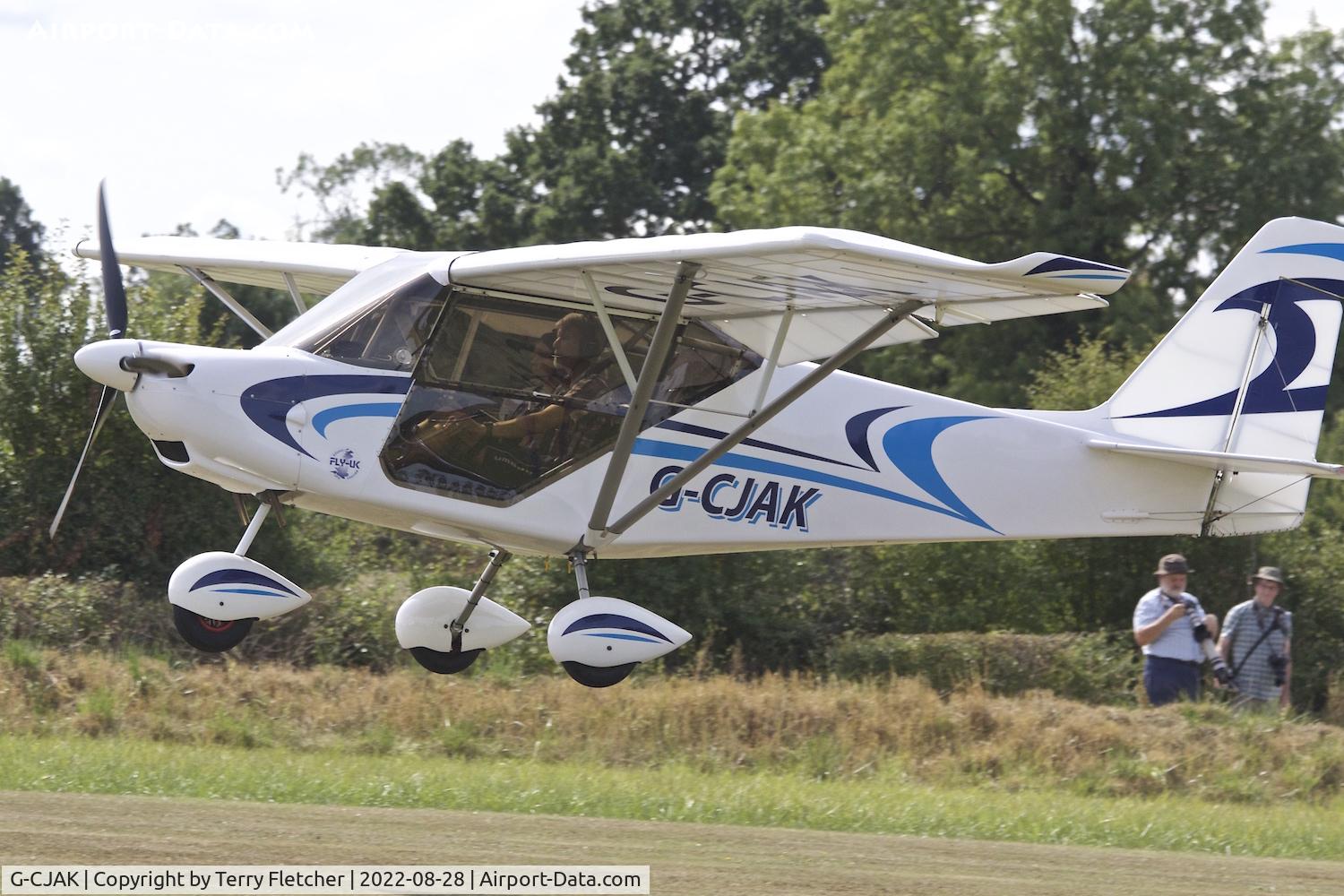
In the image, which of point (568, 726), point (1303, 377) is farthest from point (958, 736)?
point (1303, 377)

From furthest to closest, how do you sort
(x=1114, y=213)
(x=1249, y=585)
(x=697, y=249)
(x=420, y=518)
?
1. (x=1114, y=213)
2. (x=1249, y=585)
3. (x=420, y=518)
4. (x=697, y=249)

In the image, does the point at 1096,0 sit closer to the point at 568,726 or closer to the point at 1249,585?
the point at 1249,585

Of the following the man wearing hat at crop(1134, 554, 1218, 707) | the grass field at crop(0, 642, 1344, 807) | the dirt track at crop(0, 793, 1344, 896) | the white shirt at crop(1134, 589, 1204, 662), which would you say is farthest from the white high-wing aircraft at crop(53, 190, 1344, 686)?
the grass field at crop(0, 642, 1344, 807)

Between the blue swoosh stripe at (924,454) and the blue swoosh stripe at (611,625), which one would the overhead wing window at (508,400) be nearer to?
the blue swoosh stripe at (611,625)

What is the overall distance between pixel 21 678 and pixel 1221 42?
76.6ft

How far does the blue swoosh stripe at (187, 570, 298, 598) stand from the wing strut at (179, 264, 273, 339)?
1712 millimetres

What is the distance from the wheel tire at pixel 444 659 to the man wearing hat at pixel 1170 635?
226 inches

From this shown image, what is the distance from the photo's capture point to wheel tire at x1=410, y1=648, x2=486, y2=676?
9594mm

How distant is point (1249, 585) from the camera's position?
18031 mm

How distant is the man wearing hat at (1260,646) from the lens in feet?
42.1

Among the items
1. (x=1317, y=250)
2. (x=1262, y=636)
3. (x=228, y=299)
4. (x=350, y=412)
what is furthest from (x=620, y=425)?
(x=1262, y=636)

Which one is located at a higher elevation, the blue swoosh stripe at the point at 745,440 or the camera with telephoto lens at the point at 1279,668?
the blue swoosh stripe at the point at 745,440

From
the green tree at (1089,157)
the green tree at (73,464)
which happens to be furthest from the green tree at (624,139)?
the green tree at (73,464)

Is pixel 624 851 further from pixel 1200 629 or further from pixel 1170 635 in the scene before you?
pixel 1200 629
